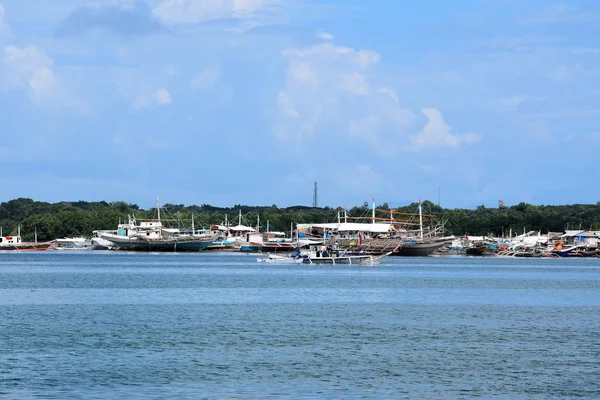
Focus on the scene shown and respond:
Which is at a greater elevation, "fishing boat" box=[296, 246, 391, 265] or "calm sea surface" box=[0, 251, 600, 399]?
"fishing boat" box=[296, 246, 391, 265]

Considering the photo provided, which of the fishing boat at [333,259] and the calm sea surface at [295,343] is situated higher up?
the fishing boat at [333,259]

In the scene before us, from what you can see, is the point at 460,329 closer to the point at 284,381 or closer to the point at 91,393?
the point at 284,381

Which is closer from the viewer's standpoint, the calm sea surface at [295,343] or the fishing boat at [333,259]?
the calm sea surface at [295,343]

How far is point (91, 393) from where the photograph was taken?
34188mm

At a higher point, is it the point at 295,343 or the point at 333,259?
the point at 333,259

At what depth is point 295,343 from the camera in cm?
4828

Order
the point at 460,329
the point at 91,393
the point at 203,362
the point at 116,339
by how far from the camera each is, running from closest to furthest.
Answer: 1. the point at 91,393
2. the point at 203,362
3. the point at 116,339
4. the point at 460,329

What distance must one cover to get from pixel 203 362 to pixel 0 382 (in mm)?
9028

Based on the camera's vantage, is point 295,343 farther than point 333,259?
No

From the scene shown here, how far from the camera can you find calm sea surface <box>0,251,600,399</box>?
118 feet

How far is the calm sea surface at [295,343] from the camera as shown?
35906 mm

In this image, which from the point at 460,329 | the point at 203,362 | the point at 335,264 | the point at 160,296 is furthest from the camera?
the point at 335,264

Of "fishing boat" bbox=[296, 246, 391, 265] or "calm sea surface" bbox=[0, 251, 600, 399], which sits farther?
"fishing boat" bbox=[296, 246, 391, 265]

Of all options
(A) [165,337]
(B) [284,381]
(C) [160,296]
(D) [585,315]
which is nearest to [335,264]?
(C) [160,296]
